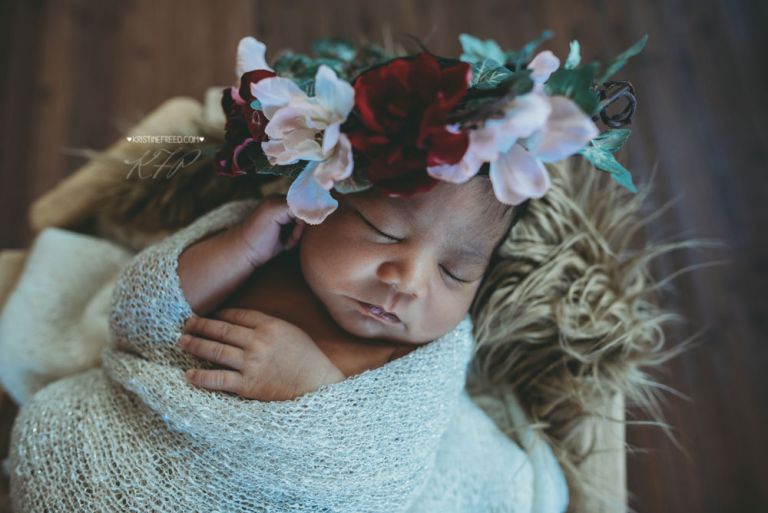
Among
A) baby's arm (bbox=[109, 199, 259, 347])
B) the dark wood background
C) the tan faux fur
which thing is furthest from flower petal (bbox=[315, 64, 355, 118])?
the dark wood background

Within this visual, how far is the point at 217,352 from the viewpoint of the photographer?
827mm

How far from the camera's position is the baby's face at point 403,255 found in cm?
78

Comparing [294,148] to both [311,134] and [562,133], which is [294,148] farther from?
[562,133]

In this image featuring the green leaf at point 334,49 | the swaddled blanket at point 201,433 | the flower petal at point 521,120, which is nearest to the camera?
the flower petal at point 521,120

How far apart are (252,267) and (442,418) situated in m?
0.36

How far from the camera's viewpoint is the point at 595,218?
108 cm

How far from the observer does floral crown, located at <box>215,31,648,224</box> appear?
0.62 m

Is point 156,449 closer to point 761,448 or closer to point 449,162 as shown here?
point 449,162

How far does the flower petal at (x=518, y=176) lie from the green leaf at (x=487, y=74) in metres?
0.12

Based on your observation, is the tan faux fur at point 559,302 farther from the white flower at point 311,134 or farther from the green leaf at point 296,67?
the white flower at point 311,134

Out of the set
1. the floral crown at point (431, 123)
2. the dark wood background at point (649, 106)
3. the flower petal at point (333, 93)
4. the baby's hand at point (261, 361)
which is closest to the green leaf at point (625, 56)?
the floral crown at point (431, 123)

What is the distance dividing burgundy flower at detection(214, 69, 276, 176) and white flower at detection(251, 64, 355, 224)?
0.05 meters

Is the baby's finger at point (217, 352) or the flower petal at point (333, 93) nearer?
the flower petal at point (333, 93)

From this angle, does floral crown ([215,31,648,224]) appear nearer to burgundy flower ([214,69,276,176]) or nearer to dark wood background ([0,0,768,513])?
burgundy flower ([214,69,276,176])
